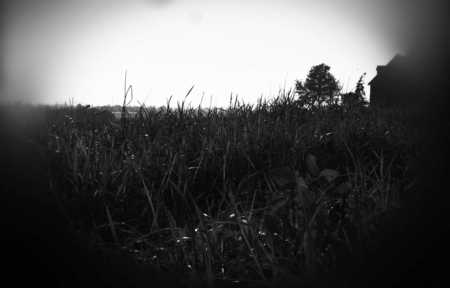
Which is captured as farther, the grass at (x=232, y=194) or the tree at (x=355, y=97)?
the tree at (x=355, y=97)

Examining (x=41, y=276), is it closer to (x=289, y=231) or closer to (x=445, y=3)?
(x=289, y=231)

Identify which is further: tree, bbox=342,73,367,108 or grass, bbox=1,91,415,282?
tree, bbox=342,73,367,108

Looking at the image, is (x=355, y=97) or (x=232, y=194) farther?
(x=355, y=97)

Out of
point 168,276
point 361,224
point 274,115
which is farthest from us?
point 274,115

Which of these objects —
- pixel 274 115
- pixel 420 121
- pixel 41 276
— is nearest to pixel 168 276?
pixel 41 276

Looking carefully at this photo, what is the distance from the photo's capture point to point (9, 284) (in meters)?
0.85

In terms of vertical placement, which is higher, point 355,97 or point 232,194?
point 355,97

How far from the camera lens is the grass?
130 centimetres

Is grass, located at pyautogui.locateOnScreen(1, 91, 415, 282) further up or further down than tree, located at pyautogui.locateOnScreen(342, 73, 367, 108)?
further down

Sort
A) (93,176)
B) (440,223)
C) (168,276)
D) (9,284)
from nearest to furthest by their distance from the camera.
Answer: (9,284) < (440,223) < (168,276) < (93,176)

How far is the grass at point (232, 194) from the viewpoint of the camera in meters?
1.30

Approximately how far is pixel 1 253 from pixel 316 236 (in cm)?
95

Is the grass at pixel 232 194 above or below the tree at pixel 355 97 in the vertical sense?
below

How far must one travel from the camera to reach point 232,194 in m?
1.55
